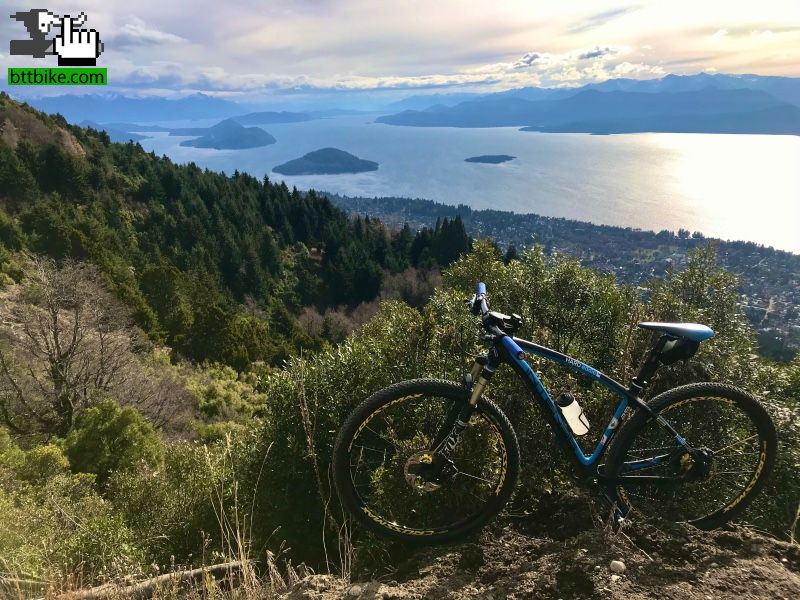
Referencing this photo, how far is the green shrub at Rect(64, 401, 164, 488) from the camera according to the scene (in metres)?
13.9

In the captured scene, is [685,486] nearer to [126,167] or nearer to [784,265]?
[126,167]

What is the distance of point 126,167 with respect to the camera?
202 ft

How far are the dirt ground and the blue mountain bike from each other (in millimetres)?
194

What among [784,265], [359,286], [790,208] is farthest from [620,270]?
[790,208]

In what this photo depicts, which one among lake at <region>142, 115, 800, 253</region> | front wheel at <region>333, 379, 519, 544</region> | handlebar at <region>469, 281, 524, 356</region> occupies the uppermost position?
lake at <region>142, 115, 800, 253</region>

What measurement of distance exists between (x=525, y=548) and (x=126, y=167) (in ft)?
235

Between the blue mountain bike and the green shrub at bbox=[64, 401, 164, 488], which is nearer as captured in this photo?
the blue mountain bike

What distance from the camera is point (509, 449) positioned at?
3393 millimetres

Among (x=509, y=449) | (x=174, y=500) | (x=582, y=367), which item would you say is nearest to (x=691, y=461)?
(x=582, y=367)

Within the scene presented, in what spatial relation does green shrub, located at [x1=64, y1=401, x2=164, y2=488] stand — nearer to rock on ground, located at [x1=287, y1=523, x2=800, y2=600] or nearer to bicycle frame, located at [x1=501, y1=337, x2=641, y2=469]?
rock on ground, located at [x1=287, y1=523, x2=800, y2=600]

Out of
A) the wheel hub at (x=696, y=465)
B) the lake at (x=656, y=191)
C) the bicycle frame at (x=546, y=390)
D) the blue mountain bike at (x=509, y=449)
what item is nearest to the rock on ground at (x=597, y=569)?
the blue mountain bike at (x=509, y=449)

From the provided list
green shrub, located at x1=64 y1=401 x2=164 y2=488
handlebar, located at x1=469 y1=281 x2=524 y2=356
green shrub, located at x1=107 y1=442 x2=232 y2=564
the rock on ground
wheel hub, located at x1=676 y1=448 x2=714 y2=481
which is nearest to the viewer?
the rock on ground

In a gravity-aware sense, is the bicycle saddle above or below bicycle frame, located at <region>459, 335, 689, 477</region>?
above

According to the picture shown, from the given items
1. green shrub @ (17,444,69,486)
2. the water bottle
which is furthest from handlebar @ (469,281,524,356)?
green shrub @ (17,444,69,486)
